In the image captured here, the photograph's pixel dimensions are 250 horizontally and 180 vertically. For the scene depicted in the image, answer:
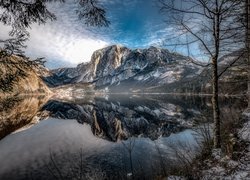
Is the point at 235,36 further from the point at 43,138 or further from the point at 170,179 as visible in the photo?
the point at 43,138

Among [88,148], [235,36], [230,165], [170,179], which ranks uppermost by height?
[235,36]

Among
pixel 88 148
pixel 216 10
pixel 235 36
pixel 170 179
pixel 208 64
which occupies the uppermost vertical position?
pixel 216 10

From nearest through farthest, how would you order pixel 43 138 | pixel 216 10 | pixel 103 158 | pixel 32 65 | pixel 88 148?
pixel 32 65 < pixel 216 10 < pixel 103 158 < pixel 88 148 < pixel 43 138

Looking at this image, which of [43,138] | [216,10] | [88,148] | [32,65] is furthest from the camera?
[43,138]

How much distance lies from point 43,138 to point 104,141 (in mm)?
9035

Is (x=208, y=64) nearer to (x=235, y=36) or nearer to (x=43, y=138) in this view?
(x=235, y=36)

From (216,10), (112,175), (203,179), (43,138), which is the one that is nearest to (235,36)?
(216,10)

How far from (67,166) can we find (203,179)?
15662mm

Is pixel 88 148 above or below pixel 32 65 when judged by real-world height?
below

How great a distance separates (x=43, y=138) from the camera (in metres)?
36.5

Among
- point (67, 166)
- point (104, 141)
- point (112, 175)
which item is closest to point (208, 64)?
point (112, 175)

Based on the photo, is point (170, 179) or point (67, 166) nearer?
point (170, 179)

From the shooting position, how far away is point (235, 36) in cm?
1190

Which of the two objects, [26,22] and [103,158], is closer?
[26,22]
